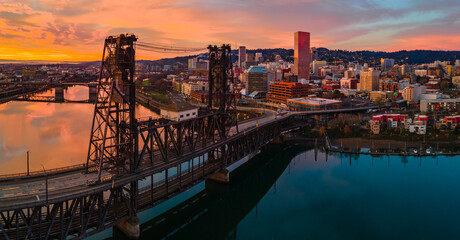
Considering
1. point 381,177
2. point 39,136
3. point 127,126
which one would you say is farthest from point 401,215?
point 39,136

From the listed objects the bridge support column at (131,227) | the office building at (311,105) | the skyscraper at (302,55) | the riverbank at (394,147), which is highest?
the skyscraper at (302,55)

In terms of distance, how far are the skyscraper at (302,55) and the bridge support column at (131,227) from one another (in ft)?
350

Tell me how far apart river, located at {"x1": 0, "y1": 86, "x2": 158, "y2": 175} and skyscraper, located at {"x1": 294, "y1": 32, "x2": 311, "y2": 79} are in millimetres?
82627

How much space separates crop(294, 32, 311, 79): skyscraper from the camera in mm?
116875

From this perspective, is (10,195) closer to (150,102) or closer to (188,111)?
(188,111)

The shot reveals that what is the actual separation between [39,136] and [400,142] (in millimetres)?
33730

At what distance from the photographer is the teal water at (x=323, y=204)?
15.6 meters

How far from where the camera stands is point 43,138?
103ft

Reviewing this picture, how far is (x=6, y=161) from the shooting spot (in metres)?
23.7

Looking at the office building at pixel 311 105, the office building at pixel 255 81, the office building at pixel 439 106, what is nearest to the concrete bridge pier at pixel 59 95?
the office building at pixel 255 81

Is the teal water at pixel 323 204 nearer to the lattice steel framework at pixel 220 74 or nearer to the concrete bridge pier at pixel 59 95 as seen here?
the lattice steel framework at pixel 220 74

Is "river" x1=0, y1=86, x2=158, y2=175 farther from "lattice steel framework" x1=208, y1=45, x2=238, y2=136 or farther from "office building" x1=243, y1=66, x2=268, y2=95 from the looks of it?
"office building" x1=243, y1=66, x2=268, y2=95

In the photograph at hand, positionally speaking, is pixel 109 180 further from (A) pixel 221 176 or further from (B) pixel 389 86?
(B) pixel 389 86

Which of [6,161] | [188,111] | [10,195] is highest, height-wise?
[188,111]
